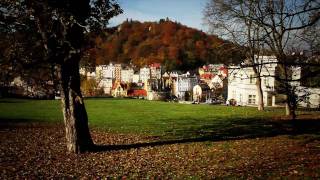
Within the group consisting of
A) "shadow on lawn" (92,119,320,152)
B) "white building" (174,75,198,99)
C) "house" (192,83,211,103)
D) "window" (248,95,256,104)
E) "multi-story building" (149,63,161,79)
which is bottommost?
"shadow on lawn" (92,119,320,152)

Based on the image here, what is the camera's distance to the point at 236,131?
81.4ft

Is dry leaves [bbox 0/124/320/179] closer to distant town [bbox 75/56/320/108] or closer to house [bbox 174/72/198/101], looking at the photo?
distant town [bbox 75/56/320/108]

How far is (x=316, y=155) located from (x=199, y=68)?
158m

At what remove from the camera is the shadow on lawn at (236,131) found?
20.8 m

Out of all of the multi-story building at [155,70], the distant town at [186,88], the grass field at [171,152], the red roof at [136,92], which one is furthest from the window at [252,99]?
the multi-story building at [155,70]

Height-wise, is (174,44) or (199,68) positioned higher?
(174,44)

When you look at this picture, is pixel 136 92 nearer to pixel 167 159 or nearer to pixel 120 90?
pixel 120 90

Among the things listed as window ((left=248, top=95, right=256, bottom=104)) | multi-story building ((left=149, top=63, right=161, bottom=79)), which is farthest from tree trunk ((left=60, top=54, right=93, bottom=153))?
multi-story building ((left=149, top=63, right=161, bottom=79))

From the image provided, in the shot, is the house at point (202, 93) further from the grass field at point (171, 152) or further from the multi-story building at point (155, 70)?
the grass field at point (171, 152)

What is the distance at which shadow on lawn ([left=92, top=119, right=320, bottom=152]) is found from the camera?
20.8m

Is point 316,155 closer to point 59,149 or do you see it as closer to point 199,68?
point 59,149

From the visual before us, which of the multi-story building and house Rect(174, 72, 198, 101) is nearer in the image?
house Rect(174, 72, 198, 101)

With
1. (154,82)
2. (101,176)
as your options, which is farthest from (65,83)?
(154,82)

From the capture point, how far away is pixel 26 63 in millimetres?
17109
